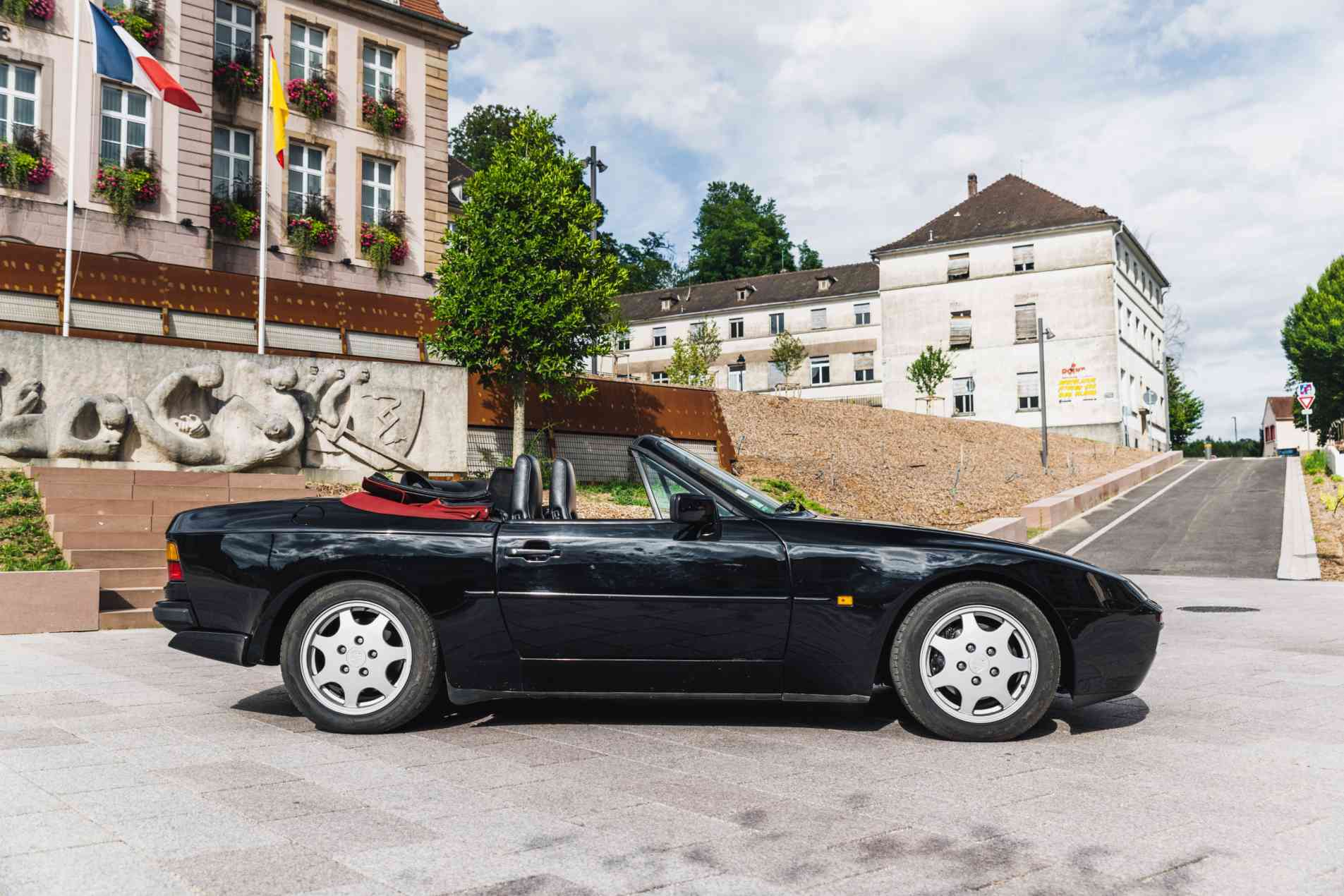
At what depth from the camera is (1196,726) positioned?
5129mm

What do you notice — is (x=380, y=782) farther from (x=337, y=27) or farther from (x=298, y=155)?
(x=337, y=27)

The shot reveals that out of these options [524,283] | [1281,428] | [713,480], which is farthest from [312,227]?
[1281,428]

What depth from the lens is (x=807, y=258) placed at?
92875 mm

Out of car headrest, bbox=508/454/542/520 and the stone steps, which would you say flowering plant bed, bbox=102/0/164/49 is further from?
car headrest, bbox=508/454/542/520

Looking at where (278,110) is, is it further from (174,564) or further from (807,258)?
(807,258)

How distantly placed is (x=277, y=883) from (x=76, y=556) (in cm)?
951

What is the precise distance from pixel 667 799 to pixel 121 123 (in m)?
26.8

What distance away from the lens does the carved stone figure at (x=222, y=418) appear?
48.5 ft

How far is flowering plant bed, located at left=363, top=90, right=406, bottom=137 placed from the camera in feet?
98.6

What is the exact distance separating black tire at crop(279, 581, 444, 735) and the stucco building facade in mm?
18532

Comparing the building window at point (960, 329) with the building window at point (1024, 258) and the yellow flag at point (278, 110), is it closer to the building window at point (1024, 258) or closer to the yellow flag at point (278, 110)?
the building window at point (1024, 258)

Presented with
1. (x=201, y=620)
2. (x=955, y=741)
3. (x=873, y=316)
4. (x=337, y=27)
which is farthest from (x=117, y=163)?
(x=873, y=316)

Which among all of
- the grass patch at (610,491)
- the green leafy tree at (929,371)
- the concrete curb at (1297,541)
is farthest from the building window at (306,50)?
the green leafy tree at (929,371)

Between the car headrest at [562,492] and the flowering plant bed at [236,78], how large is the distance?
26116mm
